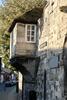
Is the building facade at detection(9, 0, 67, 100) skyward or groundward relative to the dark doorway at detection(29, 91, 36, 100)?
skyward

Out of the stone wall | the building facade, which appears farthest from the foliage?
the stone wall

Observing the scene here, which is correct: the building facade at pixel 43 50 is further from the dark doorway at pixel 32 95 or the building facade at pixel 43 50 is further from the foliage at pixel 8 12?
the foliage at pixel 8 12

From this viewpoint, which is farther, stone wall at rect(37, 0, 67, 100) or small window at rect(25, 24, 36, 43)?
small window at rect(25, 24, 36, 43)

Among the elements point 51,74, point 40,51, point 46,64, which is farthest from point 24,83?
point 51,74

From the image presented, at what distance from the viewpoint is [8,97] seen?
3072cm

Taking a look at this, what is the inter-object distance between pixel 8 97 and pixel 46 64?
13.8m

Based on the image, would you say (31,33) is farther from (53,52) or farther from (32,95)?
(53,52)

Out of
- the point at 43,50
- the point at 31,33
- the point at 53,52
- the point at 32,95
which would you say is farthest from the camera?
the point at 32,95

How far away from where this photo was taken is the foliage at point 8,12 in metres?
31.0

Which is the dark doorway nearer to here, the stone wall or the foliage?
the stone wall

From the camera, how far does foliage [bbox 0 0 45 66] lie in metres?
31.0

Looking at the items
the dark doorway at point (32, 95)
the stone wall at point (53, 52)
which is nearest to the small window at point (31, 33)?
the stone wall at point (53, 52)

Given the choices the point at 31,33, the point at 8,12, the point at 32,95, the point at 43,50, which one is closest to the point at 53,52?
the point at 43,50

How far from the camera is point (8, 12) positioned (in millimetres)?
32031
